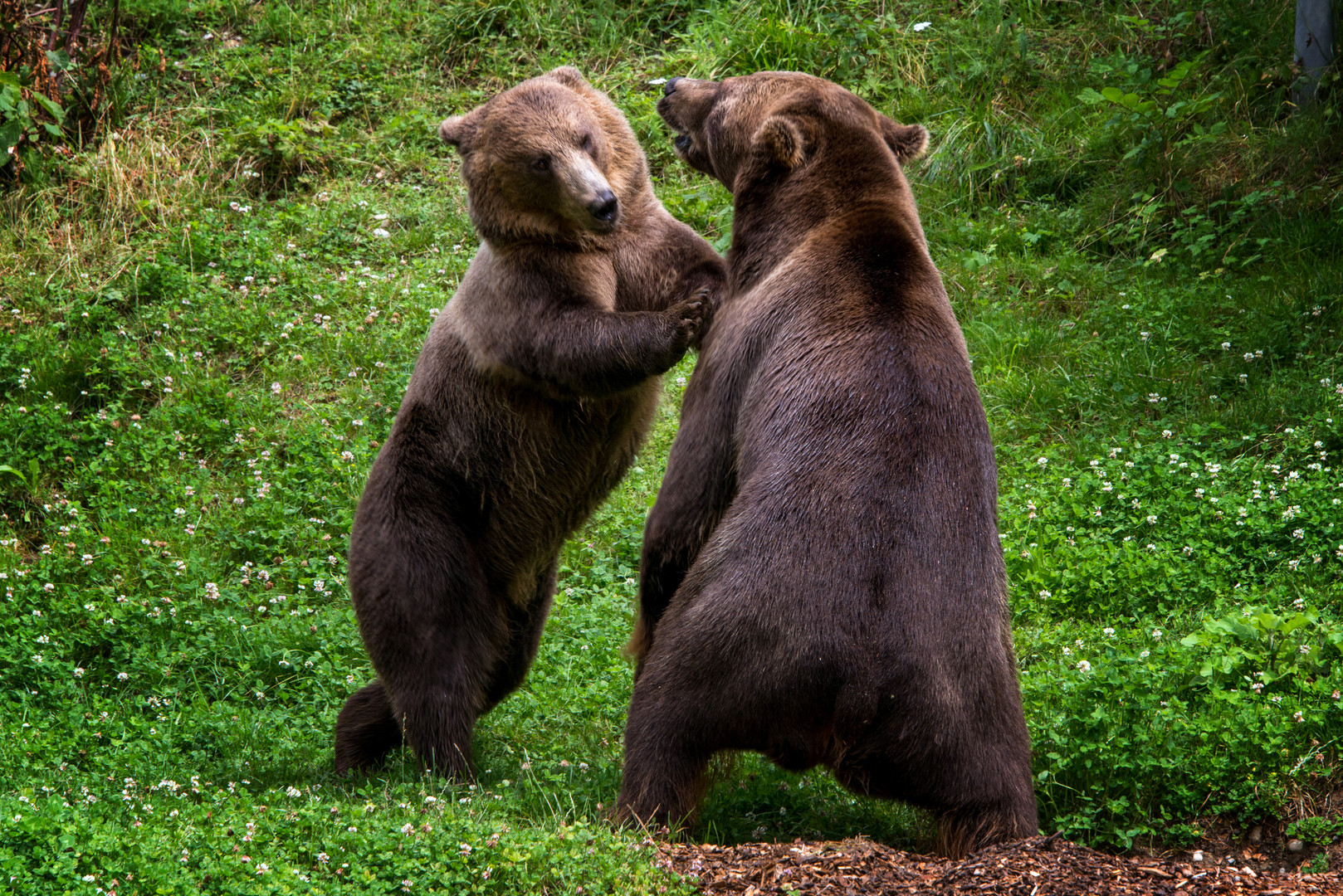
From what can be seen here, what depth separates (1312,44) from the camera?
320 inches

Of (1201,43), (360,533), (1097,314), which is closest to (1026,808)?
(360,533)

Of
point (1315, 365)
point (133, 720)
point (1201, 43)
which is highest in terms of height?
point (1201, 43)

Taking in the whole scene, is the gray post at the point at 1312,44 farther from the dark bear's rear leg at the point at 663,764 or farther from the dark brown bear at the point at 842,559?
the dark bear's rear leg at the point at 663,764

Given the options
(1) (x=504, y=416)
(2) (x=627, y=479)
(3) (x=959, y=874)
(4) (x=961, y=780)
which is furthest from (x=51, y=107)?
(3) (x=959, y=874)

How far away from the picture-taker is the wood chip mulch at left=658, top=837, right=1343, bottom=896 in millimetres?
3393

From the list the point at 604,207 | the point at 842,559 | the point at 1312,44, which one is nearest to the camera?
the point at 842,559

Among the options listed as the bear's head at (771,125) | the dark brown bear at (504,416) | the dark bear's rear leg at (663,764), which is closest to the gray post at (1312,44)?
the bear's head at (771,125)

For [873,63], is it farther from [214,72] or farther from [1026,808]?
[1026,808]

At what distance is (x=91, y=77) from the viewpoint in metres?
9.68

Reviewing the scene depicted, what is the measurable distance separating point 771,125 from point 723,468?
1.12 m

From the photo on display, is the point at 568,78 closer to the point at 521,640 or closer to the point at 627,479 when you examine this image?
the point at 521,640

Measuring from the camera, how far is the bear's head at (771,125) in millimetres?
4227

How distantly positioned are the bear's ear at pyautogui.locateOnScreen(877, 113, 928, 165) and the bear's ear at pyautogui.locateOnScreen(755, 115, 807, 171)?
514mm

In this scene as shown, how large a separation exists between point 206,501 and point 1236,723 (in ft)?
16.8
